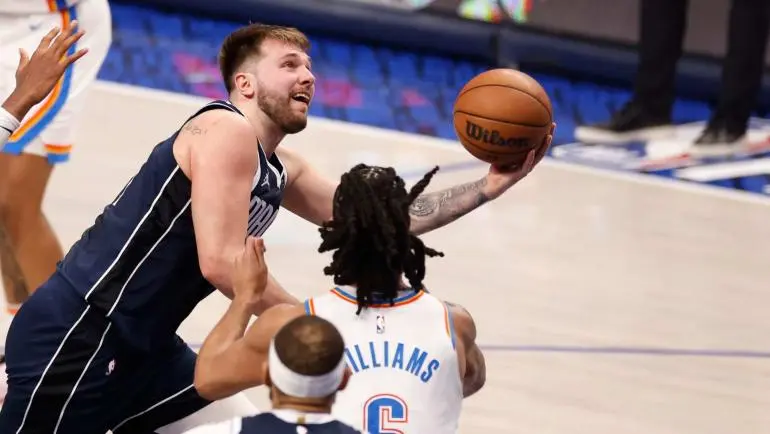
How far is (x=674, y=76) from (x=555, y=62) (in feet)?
4.51

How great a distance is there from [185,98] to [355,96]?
1.26 m

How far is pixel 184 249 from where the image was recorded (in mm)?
4562

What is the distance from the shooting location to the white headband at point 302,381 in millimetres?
3262

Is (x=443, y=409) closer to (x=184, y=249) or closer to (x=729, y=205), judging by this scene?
(x=184, y=249)

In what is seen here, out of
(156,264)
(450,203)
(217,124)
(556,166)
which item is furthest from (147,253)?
(556,166)

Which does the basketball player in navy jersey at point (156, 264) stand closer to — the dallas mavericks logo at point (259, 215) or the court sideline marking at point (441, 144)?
the dallas mavericks logo at point (259, 215)

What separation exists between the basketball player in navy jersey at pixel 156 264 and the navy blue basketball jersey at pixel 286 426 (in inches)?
40.4

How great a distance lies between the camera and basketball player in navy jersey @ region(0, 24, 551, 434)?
442cm

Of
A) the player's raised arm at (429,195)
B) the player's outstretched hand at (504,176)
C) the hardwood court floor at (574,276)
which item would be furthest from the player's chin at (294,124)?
the hardwood court floor at (574,276)

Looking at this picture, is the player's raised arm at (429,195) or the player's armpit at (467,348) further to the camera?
the player's raised arm at (429,195)

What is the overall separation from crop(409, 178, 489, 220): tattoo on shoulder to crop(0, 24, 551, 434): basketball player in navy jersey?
562mm

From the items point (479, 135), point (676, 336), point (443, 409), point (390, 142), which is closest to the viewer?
point (443, 409)

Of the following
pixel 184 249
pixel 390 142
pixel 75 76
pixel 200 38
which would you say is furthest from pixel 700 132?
pixel 184 249

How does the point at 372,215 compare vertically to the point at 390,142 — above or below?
above
